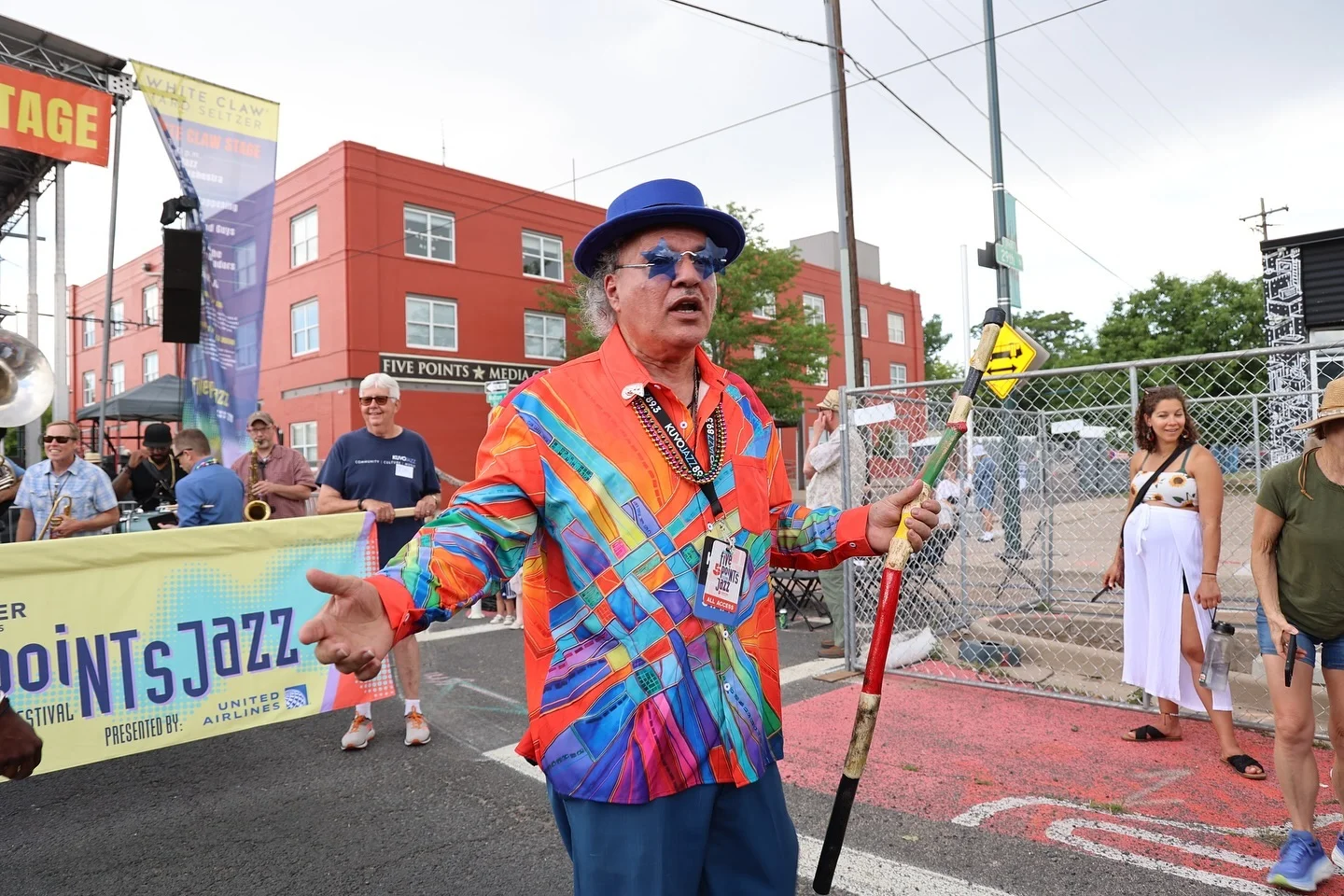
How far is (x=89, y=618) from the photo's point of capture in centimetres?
422

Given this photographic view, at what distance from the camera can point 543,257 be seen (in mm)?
27125

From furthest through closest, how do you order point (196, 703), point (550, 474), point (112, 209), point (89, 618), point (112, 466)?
point (112, 466) → point (112, 209) → point (196, 703) → point (89, 618) → point (550, 474)

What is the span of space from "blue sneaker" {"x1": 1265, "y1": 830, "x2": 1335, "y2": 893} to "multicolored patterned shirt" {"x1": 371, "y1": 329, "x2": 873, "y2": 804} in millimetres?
2494

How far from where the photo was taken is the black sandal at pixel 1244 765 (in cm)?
427

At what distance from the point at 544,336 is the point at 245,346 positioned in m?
14.2

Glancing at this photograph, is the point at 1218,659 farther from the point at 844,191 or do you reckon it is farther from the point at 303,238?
the point at 303,238

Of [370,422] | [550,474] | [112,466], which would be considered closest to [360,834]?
[370,422]

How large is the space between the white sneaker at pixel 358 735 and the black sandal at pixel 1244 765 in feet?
15.6

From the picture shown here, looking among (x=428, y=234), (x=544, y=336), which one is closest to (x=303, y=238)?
(x=428, y=234)

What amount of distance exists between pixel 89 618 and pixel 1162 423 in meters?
5.80

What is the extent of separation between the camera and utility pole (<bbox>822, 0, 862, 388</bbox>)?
534 inches

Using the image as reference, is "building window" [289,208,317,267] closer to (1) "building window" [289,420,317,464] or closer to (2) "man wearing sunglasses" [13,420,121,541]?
(1) "building window" [289,420,317,464]

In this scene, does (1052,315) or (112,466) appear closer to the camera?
(112,466)

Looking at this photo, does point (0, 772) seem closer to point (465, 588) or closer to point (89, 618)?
point (465, 588)
